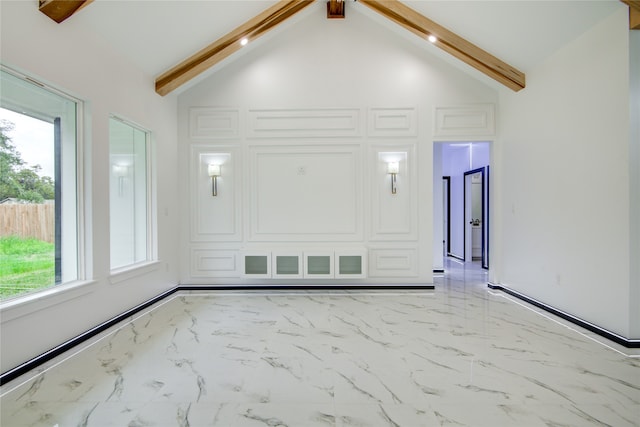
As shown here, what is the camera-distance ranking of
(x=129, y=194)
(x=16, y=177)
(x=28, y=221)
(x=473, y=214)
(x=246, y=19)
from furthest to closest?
1. (x=473, y=214)
2. (x=246, y=19)
3. (x=129, y=194)
4. (x=28, y=221)
5. (x=16, y=177)

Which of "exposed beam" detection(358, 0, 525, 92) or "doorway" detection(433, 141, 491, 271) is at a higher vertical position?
"exposed beam" detection(358, 0, 525, 92)

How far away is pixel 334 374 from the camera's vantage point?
7.70 feet

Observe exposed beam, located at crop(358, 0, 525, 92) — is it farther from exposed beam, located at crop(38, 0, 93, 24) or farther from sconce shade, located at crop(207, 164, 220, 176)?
exposed beam, located at crop(38, 0, 93, 24)

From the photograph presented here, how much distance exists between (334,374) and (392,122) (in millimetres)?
3665

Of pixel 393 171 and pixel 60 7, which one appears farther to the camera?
pixel 393 171

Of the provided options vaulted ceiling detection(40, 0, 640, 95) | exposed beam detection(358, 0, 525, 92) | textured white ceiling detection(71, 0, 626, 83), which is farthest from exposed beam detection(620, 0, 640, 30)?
exposed beam detection(358, 0, 525, 92)

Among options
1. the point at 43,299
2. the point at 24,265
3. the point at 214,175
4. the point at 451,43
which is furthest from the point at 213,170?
the point at 451,43

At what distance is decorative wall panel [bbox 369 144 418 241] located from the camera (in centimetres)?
474

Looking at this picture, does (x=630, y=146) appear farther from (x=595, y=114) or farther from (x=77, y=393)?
(x=77, y=393)

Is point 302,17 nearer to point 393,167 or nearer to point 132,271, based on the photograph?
point 393,167

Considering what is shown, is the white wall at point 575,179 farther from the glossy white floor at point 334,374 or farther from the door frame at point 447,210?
the door frame at point 447,210

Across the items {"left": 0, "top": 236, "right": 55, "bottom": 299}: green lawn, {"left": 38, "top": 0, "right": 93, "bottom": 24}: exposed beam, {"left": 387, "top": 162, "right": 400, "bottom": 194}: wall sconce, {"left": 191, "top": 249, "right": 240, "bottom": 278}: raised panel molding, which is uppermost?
{"left": 38, "top": 0, "right": 93, "bottom": 24}: exposed beam

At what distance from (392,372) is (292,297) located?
88.4 inches

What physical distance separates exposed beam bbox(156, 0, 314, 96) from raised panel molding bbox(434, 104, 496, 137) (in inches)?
98.2
